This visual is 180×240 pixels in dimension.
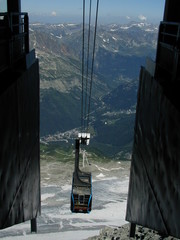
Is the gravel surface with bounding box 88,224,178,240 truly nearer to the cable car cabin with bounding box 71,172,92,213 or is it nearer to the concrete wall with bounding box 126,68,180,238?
the cable car cabin with bounding box 71,172,92,213

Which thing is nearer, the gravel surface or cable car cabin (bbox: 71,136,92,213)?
cable car cabin (bbox: 71,136,92,213)

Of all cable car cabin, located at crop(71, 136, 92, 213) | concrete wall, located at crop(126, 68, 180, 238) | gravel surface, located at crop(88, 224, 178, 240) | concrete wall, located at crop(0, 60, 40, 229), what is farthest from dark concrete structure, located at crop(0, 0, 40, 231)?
gravel surface, located at crop(88, 224, 178, 240)

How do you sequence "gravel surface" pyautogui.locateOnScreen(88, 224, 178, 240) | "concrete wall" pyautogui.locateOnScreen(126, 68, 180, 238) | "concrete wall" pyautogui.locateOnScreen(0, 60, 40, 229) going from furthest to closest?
"gravel surface" pyautogui.locateOnScreen(88, 224, 178, 240) → "concrete wall" pyautogui.locateOnScreen(0, 60, 40, 229) → "concrete wall" pyautogui.locateOnScreen(126, 68, 180, 238)

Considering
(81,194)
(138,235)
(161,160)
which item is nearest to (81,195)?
(81,194)

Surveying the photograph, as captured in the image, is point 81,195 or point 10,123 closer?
point 10,123

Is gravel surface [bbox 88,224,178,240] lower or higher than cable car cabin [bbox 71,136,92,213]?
lower

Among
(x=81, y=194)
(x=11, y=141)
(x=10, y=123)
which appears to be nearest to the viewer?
(x=10, y=123)

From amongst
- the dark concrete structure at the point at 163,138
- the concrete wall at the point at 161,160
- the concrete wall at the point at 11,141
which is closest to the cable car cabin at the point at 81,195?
the dark concrete structure at the point at 163,138

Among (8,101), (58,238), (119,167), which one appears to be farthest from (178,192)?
(119,167)

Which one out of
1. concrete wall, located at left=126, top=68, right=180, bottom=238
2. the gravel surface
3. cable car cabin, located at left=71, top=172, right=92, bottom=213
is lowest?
the gravel surface

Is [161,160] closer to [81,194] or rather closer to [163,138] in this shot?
[163,138]

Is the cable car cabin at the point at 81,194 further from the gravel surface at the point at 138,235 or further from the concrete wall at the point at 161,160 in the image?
the gravel surface at the point at 138,235

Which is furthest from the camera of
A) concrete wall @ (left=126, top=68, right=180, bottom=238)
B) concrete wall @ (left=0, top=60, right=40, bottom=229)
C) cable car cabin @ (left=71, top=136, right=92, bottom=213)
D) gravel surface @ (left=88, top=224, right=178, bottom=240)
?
gravel surface @ (left=88, top=224, right=178, bottom=240)

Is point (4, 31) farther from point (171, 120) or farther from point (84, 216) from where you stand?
point (84, 216)
